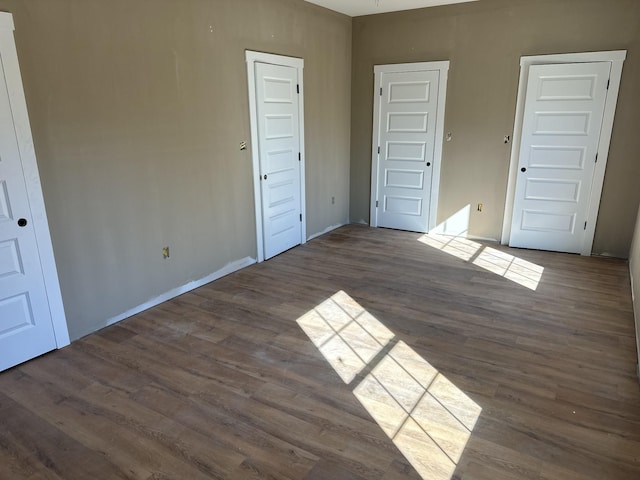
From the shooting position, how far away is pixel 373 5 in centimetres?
523

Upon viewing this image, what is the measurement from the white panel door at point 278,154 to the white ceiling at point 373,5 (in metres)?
1.03

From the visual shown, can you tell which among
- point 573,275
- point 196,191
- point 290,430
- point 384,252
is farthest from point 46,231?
point 573,275

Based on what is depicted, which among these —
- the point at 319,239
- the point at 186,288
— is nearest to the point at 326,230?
the point at 319,239

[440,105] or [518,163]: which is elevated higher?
[440,105]

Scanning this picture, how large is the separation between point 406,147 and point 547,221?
1.98 m

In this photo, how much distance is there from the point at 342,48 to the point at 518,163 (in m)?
2.72

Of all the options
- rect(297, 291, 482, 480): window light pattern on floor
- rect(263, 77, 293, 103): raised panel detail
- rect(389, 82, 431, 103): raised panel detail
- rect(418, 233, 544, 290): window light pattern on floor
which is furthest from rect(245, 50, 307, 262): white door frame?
rect(418, 233, 544, 290): window light pattern on floor

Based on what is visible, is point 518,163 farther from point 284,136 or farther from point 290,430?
point 290,430

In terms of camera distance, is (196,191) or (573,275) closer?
(196,191)

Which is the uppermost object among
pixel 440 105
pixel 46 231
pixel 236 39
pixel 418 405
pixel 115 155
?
pixel 236 39

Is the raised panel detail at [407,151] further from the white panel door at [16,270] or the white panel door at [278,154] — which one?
the white panel door at [16,270]

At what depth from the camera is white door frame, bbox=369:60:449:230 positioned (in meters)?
5.46

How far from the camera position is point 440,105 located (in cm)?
552

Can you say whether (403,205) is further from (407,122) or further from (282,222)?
(282,222)
